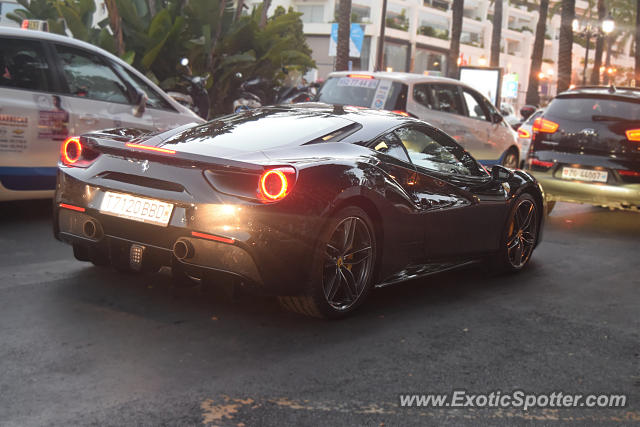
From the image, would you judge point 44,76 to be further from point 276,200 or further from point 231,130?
point 276,200

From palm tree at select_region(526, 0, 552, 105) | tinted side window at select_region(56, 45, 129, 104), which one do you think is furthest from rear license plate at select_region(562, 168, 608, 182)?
palm tree at select_region(526, 0, 552, 105)

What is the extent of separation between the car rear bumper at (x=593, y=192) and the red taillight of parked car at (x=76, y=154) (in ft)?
20.8

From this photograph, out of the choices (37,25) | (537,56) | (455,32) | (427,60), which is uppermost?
(455,32)

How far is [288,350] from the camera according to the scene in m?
4.62

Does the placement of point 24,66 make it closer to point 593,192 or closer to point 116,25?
point 593,192

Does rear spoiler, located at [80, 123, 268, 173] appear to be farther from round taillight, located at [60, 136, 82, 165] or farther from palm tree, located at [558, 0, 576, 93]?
palm tree, located at [558, 0, 576, 93]

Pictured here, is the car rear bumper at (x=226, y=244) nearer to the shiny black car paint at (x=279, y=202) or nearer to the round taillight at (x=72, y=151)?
the shiny black car paint at (x=279, y=202)

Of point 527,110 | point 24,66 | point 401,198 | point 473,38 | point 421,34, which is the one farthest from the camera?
point 473,38

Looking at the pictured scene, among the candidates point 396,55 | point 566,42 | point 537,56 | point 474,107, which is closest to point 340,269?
point 474,107

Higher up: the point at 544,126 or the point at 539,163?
the point at 544,126

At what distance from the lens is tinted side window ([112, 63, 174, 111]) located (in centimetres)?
877

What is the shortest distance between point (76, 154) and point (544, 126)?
666 cm

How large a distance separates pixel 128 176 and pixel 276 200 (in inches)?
37.4

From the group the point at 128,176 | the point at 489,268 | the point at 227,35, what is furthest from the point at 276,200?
the point at 227,35
